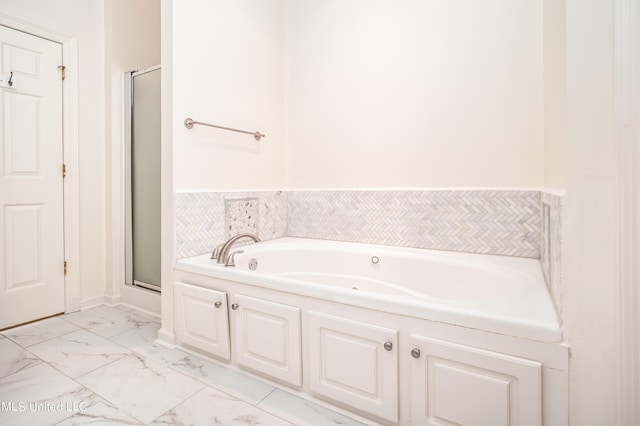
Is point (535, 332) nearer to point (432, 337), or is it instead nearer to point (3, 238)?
point (432, 337)

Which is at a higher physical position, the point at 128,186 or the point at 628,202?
the point at 128,186

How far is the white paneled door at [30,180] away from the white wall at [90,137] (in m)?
0.14

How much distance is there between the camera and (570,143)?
0.89 m

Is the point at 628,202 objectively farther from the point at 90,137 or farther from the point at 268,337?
the point at 90,137

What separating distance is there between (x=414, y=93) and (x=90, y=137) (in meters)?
2.43

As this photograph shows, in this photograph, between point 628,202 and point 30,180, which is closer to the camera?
point 628,202

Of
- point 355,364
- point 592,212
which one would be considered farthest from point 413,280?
point 592,212

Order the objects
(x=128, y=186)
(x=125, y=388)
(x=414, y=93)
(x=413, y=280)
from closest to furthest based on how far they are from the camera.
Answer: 1. (x=125, y=388)
2. (x=413, y=280)
3. (x=414, y=93)
4. (x=128, y=186)

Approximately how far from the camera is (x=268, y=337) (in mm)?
1433

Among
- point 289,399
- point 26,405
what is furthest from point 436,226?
point 26,405

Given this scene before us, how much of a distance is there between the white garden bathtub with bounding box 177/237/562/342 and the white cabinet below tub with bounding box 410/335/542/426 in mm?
89

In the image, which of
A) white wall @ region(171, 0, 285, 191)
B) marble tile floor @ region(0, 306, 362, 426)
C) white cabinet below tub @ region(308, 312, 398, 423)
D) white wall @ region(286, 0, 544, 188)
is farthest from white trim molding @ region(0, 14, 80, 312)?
white cabinet below tub @ region(308, 312, 398, 423)

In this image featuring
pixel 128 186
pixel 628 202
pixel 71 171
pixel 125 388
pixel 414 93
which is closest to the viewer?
pixel 628 202

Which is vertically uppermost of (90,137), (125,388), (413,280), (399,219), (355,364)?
(90,137)
